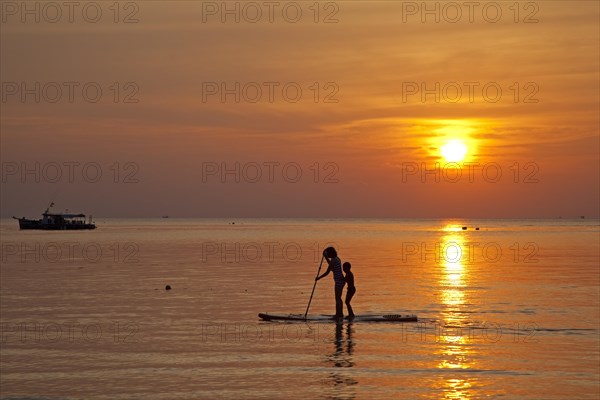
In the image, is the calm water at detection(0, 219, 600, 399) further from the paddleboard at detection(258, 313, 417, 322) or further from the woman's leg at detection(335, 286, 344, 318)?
the woman's leg at detection(335, 286, 344, 318)

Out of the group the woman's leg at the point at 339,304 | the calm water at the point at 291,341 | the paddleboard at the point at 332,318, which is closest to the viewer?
the calm water at the point at 291,341

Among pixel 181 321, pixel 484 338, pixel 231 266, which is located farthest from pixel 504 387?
pixel 231 266

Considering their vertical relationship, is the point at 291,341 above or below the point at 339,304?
below

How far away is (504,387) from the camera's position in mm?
20406

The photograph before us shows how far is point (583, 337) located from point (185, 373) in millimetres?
13544

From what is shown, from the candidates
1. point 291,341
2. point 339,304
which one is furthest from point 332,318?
point 291,341

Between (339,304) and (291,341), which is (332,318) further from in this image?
(291,341)

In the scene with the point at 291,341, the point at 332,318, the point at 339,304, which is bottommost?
the point at 291,341

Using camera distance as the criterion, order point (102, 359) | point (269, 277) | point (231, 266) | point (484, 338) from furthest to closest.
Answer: point (231, 266) → point (269, 277) → point (484, 338) → point (102, 359)

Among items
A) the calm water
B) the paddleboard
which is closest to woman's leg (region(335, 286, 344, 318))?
the paddleboard

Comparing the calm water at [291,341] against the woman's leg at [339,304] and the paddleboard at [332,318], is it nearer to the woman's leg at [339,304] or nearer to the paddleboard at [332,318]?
the paddleboard at [332,318]

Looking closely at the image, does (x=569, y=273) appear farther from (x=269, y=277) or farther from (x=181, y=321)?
(x=181, y=321)

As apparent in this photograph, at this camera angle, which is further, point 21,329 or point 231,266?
point 231,266

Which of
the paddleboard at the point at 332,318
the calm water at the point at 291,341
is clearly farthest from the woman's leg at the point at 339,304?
the calm water at the point at 291,341
